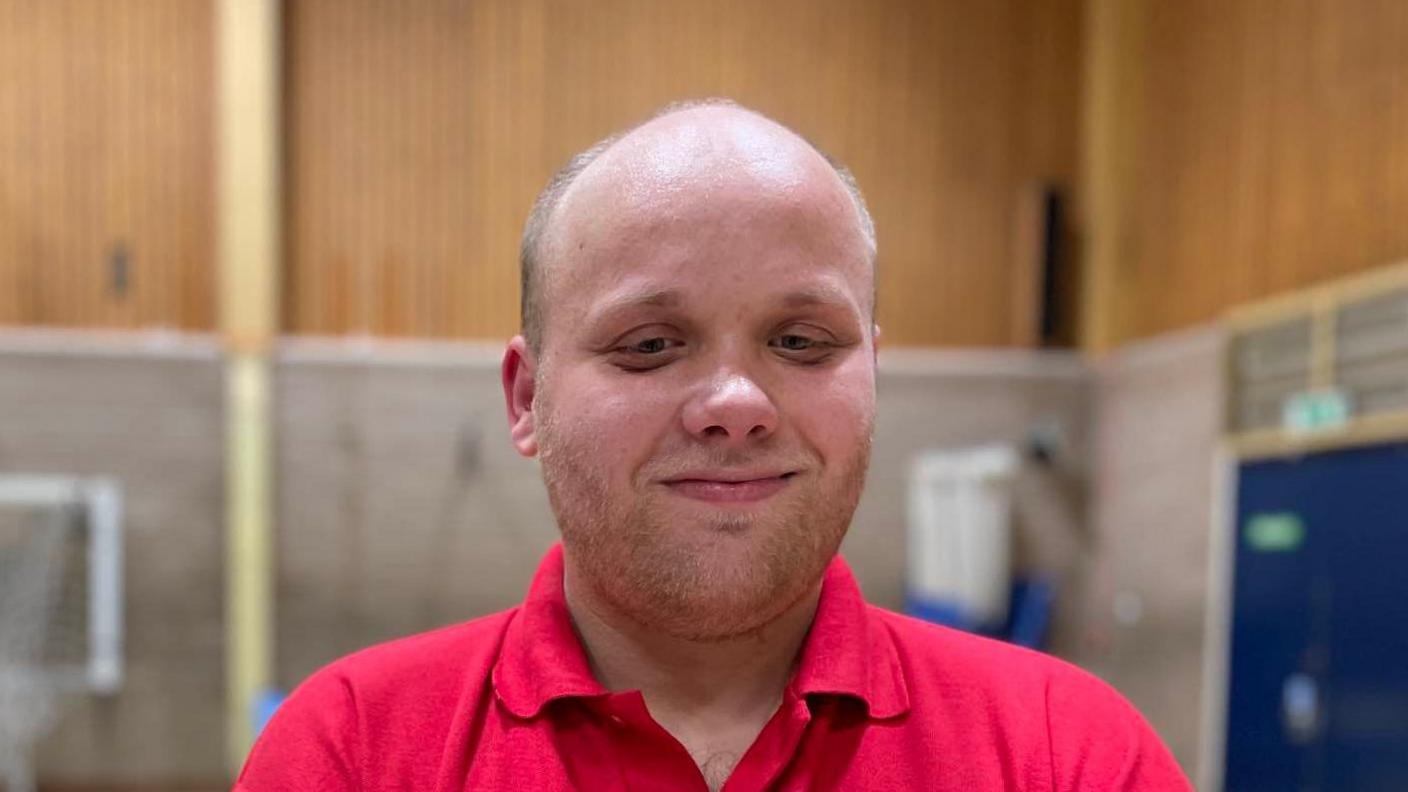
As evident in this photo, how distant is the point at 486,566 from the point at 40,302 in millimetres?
2993

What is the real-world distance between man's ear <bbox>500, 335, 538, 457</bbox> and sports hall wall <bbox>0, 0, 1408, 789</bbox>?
525 cm

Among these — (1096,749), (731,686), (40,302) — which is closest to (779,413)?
(731,686)

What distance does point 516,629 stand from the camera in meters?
1.35

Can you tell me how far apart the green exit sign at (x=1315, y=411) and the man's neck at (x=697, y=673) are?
14.3ft

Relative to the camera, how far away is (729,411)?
1.16 meters

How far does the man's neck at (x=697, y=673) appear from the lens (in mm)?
1321

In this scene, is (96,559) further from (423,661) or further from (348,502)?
(423,661)

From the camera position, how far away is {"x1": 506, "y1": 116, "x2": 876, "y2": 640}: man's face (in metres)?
1.18

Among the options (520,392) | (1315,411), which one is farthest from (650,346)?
(1315,411)

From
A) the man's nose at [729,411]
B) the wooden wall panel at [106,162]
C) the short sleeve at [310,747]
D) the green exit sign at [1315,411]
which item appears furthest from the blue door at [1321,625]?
the wooden wall panel at [106,162]

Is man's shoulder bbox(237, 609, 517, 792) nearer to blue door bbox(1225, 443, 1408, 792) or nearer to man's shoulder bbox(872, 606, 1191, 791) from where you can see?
man's shoulder bbox(872, 606, 1191, 791)

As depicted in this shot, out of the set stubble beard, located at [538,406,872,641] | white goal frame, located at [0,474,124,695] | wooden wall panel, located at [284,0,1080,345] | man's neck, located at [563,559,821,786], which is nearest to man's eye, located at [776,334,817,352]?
stubble beard, located at [538,406,872,641]

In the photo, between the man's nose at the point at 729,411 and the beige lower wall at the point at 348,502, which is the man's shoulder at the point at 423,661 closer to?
the man's nose at the point at 729,411

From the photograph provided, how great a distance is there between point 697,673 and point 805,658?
0.42 ft
